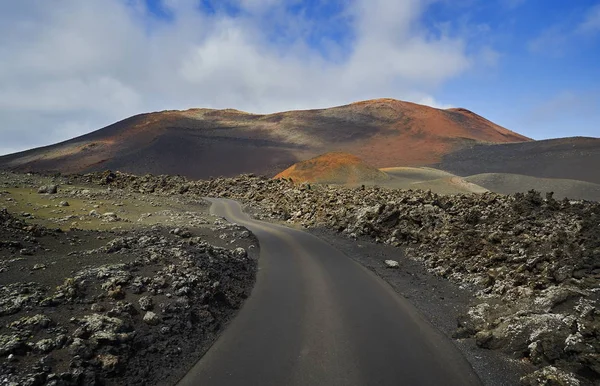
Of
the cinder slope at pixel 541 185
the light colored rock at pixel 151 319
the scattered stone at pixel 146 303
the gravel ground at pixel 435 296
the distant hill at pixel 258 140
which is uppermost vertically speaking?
the distant hill at pixel 258 140

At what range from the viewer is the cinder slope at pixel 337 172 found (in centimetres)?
6762

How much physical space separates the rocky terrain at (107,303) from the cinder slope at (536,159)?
7597cm

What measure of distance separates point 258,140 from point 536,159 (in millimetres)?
78633

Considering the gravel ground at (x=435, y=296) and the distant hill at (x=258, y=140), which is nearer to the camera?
the gravel ground at (x=435, y=296)

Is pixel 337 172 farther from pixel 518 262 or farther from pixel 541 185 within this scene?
pixel 518 262

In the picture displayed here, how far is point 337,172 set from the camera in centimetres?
6950

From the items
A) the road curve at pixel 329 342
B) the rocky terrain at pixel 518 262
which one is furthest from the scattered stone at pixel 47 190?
the road curve at pixel 329 342

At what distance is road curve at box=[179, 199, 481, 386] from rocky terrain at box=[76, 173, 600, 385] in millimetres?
1651

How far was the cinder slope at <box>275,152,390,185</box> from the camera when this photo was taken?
2662 inches

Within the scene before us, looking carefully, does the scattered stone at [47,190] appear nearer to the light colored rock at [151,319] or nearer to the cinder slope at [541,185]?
the light colored rock at [151,319]

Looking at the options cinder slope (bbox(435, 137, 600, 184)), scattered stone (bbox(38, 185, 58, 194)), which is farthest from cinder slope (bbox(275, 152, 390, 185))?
scattered stone (bbox(38, 185, 58, 194))

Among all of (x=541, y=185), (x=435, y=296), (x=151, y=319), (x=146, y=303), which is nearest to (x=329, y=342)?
(x=151, y=319)

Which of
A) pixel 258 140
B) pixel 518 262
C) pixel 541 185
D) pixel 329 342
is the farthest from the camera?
pixel 258 140

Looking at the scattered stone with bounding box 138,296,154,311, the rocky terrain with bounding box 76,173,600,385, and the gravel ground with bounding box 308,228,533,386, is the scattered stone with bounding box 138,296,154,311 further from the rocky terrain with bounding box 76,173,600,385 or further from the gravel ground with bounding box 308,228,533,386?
the rocky terrain with bounding box 76,173,600,385
